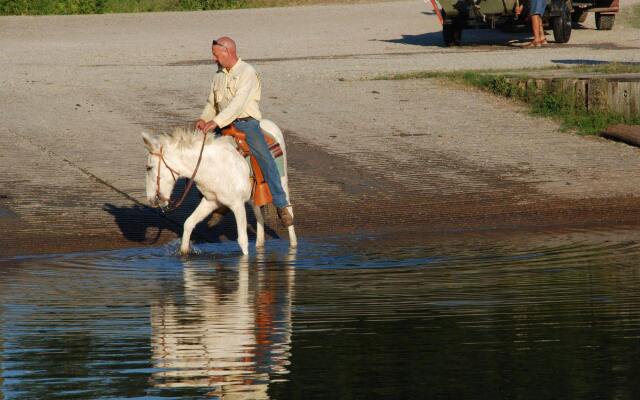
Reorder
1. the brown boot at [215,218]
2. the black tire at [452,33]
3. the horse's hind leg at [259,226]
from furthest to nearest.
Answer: the black tire at [452,33] → the brown boot at [215,218] → the horse's hind leg at [259,226]

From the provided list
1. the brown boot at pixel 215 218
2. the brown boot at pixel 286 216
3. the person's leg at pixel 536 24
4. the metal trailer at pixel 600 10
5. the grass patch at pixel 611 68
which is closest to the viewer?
the brown boot at pixel 286 216

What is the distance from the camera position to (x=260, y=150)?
1341cm

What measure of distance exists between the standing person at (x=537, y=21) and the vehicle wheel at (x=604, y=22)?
367cm

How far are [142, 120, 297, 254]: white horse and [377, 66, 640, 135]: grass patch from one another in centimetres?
742

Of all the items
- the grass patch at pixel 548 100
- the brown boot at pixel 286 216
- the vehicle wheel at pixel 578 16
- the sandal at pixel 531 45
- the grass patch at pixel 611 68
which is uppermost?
the vehicle wheel at pixel 578 16

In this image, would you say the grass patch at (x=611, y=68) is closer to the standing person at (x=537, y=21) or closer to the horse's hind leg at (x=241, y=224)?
the standing person at (x=537, y=21)

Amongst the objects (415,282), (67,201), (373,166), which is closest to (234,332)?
(415,282)

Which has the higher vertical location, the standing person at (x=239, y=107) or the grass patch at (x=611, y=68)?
the standing person at (x=239, y=107)

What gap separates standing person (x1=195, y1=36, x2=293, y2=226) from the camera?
42.8 feet

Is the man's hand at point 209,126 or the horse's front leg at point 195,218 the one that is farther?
the horse's front leg at point 195,218

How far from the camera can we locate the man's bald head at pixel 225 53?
13.0 m

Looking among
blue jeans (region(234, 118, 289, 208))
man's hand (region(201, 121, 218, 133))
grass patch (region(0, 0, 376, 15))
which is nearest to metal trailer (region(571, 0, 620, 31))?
grass patch (region(0, 0, 376, 15))

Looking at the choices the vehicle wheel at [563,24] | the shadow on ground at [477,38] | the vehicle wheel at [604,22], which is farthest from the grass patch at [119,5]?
the vehicle wheel at [563,24]

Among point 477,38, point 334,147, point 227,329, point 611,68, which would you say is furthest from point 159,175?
point 477,38
